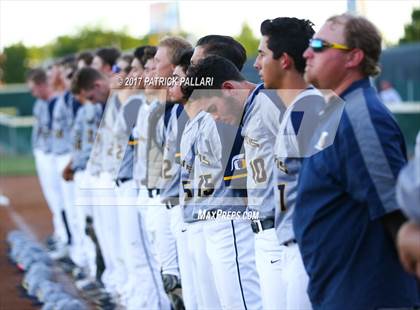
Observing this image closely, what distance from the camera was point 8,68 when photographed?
38.6 meters

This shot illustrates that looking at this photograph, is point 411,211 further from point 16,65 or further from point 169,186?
point 16,65

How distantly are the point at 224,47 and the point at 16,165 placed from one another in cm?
1880

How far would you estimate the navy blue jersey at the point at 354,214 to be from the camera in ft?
10.3

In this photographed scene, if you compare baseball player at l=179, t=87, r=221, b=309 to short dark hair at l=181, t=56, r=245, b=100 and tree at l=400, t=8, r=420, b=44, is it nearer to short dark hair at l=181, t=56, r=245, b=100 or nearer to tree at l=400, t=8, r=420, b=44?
short dark hair at l=181, t=56, r=245, b=100

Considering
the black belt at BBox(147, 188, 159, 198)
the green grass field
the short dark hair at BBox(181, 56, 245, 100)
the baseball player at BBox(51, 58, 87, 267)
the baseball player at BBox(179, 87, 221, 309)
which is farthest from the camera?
the green grass field

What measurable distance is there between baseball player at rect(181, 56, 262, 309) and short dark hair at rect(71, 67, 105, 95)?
3.41 meters

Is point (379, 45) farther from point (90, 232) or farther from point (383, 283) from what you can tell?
point (90, 232)

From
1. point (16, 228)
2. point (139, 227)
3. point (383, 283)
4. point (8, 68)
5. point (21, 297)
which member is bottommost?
point (8, 68)

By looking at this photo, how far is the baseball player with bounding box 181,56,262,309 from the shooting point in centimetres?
461

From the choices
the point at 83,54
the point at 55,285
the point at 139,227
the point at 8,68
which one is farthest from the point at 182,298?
the point at 8,68

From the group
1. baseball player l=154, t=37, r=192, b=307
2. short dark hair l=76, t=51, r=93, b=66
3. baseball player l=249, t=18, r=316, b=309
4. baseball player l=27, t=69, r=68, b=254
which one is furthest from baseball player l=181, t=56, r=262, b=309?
baseball player l=27, t=69, r=68, b=254

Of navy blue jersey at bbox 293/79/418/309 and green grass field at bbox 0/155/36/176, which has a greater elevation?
navy blue jersey at bbox 293/79/418/309

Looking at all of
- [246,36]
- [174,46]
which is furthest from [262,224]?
[246,36]

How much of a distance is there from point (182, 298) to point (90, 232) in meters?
2.98
